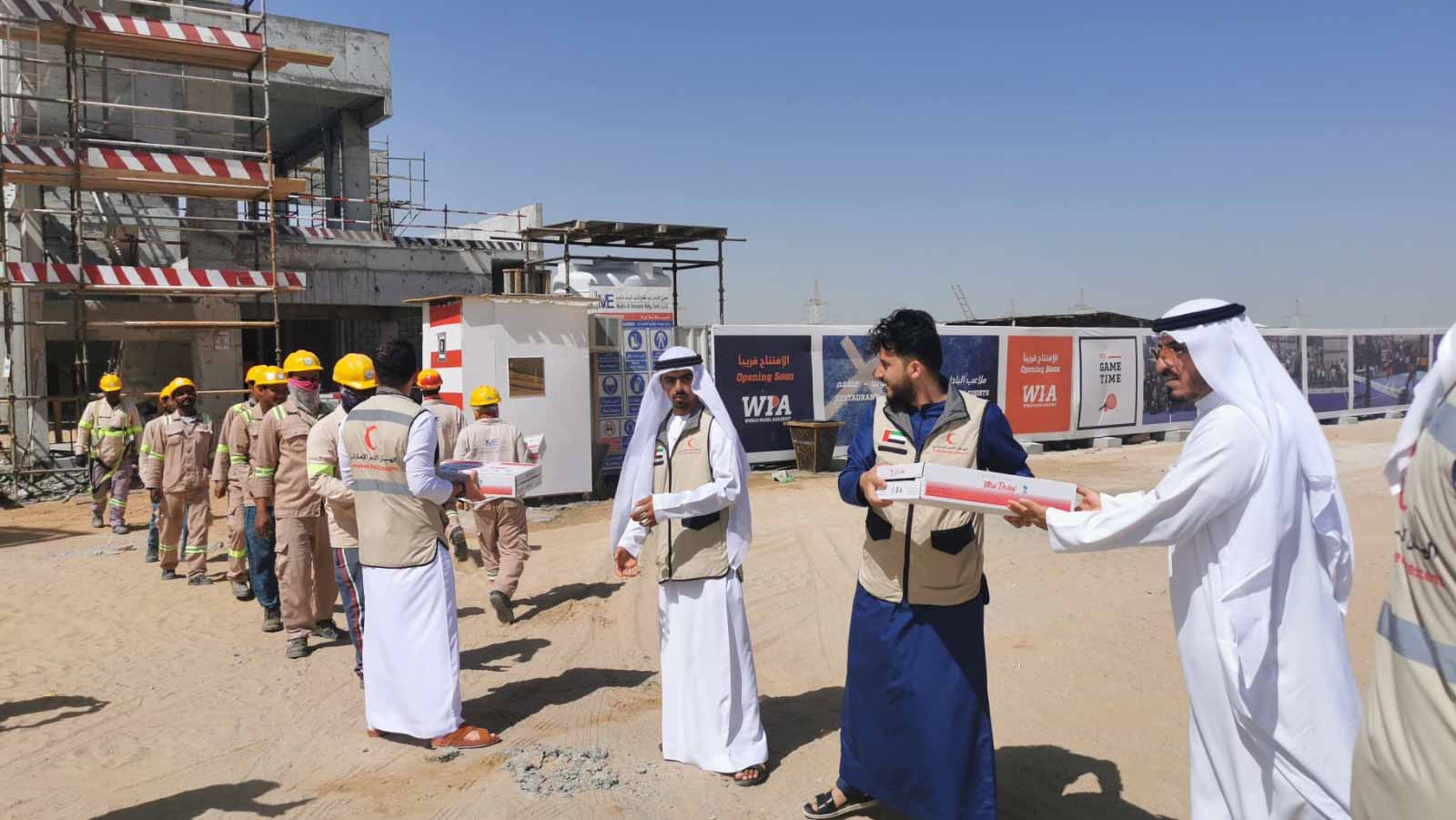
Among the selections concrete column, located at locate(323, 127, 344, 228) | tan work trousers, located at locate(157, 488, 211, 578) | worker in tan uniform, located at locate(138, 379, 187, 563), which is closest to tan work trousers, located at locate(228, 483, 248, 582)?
tan work trousers, located at locate(157, 488, 211, 578)

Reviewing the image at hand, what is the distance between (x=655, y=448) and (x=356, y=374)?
1.84m

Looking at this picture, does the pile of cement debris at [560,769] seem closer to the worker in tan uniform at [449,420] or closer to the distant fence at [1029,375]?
the worker in tan uniform at [449,420]

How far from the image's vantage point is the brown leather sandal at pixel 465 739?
192 inches

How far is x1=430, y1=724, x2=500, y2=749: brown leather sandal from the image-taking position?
16.0 feet

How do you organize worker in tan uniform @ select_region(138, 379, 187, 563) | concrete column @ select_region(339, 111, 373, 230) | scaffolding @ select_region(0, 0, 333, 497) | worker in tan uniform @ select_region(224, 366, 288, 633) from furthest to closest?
concrete column @ select_region(339, 111, 373, 230)
scaffolding @ select_region(0, 0, 333, 497)
worker in tan uniform @ select_region(138, 379, 187, 563)
worker in tan uniform @ select_region(224, 366, 288, 633)

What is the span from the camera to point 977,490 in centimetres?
332

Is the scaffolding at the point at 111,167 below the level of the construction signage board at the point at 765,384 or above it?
above

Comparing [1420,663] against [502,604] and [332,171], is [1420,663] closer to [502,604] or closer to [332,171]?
[502,604]

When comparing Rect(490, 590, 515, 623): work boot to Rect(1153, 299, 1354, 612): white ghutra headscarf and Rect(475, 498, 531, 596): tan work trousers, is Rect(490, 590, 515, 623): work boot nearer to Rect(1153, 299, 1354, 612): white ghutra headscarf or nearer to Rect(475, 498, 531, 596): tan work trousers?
Rect(475, 498, 531, 596): tan work trousers

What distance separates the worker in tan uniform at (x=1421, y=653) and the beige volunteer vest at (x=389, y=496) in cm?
401

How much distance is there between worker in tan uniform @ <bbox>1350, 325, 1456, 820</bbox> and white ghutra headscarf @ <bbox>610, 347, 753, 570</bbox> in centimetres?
278

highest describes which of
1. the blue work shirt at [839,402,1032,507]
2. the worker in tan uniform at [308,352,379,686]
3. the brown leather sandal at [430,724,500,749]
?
the blue work shirt at [839,402,1032,507]

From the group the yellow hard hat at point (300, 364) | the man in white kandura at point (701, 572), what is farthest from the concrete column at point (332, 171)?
the man in white kandura at point (701, 572)

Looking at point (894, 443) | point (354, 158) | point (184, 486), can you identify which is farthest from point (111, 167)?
point (894, 443)
